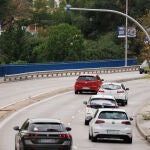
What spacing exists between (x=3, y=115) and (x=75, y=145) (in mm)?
13474

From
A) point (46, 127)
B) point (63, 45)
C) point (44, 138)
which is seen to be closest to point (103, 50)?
point (63, 45)

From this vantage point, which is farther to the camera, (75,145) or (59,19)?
(59,19)

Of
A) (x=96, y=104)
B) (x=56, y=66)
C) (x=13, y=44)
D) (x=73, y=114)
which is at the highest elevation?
(x=96, y=104)

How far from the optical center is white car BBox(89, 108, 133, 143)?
98.0 feet

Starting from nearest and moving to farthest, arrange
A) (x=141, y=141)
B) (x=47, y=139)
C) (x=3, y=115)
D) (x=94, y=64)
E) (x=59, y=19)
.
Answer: (x=47, y=139) < (x=141, y=141) < (x=3, y=115) < (x=94, y=64) < (x=59, y=19)

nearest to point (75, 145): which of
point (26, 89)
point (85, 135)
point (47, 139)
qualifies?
point (85, 135)

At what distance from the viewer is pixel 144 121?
133 ft

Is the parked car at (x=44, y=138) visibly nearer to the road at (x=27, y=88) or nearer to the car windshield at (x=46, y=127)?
the car windshield at (x=46, y=127)

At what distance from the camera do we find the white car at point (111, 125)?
98.0 ft

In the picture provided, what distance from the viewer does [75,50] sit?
351ft

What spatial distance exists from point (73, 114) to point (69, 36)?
6244 cm

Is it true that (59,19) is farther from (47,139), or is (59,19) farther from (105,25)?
(47,139)

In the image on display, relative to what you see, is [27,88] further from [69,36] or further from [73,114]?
[69,36]

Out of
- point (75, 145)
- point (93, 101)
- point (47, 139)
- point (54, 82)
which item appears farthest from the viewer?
point (54, 82)
